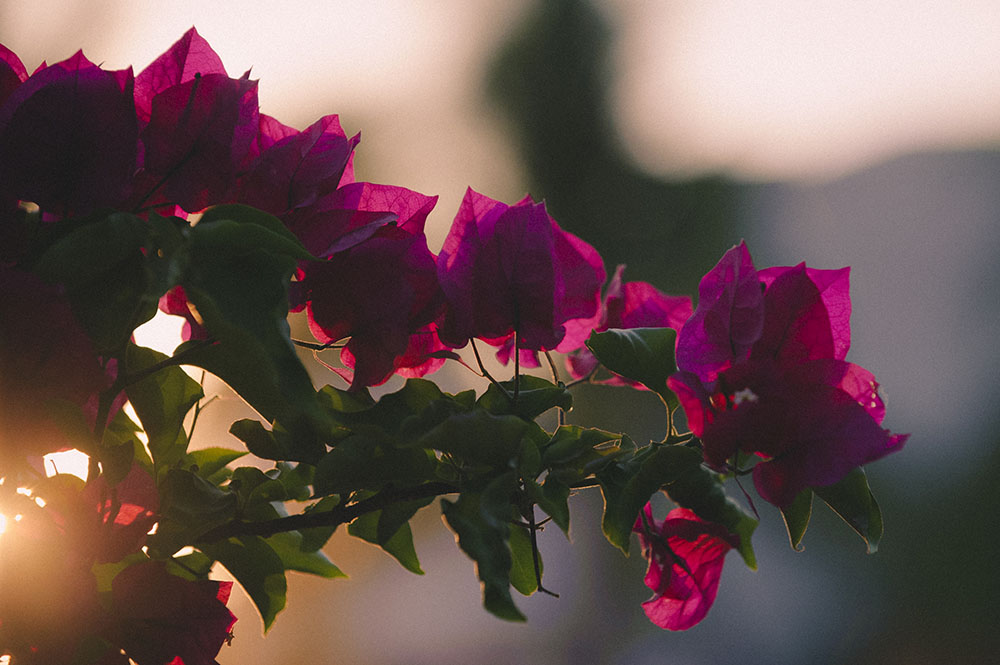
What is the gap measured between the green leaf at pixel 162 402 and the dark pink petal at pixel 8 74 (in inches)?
4.1

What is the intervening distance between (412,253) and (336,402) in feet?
0.22

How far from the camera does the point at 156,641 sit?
1.12 feet

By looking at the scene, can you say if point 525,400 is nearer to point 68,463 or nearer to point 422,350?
point 422,350

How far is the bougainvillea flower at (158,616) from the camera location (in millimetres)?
338

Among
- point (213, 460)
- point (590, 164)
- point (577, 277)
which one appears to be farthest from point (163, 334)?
point (590, 164)

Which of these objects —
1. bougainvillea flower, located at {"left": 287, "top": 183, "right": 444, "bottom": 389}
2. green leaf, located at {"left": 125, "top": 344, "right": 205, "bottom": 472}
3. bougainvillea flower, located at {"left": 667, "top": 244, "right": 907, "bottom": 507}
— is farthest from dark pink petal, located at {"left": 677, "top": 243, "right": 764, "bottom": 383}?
green leaf, located at {"left": 125, "top": 344, "right": 205, "bottom": 472}

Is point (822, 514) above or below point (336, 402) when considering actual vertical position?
below

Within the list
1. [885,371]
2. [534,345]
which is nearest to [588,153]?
[885,371]

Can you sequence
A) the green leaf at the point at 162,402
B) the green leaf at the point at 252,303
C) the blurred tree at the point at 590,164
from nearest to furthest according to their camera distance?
the green leaf at the point at 252,303, the green leaf at the point at 162,402, the blurred tree at the point at 590,164

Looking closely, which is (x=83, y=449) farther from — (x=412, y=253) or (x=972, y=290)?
(x=972, y=290)

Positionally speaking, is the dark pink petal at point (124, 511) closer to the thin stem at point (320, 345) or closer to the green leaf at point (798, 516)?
the thin stem at point (320, 345)

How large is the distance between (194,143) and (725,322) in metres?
0.21

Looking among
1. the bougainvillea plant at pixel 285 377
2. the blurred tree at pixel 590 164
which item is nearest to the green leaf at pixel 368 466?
the bougainvillea plant at pixel 285 377

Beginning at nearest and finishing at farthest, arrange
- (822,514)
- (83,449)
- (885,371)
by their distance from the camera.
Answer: (83,449), (885,371), (822,514)
